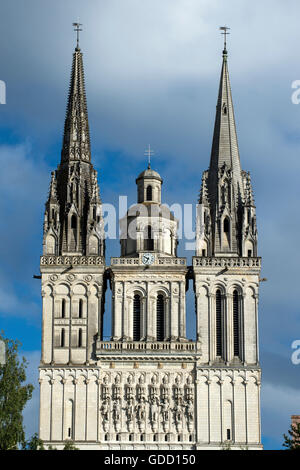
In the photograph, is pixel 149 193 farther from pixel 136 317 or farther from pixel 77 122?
pixel 136 317

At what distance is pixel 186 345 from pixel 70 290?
25.5ft

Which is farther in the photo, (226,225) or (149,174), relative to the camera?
(149,174)

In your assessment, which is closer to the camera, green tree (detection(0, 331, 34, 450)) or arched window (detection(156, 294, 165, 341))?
green tree (detection(0, 331, 34, 450))

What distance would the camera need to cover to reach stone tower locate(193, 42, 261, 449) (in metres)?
75.1

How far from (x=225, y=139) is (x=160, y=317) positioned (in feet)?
41.8

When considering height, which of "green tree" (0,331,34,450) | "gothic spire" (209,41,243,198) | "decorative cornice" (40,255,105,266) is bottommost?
"green tree" (0,331,34,450)

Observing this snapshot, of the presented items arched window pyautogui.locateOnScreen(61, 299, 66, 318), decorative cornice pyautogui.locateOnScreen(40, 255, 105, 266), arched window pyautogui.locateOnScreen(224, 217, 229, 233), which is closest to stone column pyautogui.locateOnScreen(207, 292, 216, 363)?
arched window pyautogui.locateOnScreen(224, 217, 229, 233)

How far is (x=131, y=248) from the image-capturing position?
79.7 metres

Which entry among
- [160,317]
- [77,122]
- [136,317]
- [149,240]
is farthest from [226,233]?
[77,122]

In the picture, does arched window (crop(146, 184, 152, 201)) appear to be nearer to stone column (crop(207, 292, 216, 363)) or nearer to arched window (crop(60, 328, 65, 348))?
stone column (crop(207, 292, 216, 363))

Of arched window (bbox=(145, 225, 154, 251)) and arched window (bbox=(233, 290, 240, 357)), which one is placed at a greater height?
arched window (bbox=(145, 225, 154, 251))

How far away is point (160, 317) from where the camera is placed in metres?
77.7
